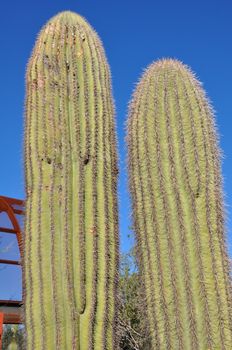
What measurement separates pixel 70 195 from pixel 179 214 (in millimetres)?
725

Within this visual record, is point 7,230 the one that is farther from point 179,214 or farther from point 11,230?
point 179,214

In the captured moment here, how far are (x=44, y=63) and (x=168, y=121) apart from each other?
1.09 m

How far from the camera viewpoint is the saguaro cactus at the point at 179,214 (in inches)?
117

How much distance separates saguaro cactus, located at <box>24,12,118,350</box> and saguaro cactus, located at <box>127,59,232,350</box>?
0.24m

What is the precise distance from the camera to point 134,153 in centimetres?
341

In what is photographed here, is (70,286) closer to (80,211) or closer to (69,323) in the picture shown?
(69,323)

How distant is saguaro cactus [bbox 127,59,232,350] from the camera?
2967 millimetres

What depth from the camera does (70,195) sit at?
3463 millimetres

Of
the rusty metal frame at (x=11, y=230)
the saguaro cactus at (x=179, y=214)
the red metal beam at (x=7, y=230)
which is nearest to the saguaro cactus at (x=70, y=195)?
the saguaro cactus at (x=179, y=214)

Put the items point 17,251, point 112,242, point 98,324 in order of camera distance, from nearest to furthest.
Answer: point 98,324 → point 112,242 → point 17,251

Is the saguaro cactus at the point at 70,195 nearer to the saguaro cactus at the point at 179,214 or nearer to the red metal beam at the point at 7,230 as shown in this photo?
the saguaro cactus at the point at 179,214

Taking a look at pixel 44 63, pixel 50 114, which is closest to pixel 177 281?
pixel 50 114

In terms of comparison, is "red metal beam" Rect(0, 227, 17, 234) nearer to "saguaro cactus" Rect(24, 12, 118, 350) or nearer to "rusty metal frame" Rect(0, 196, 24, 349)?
"rusty metal frame" Rect(0, 196, 24, 349)

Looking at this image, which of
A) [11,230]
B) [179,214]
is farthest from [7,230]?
[179,214]
